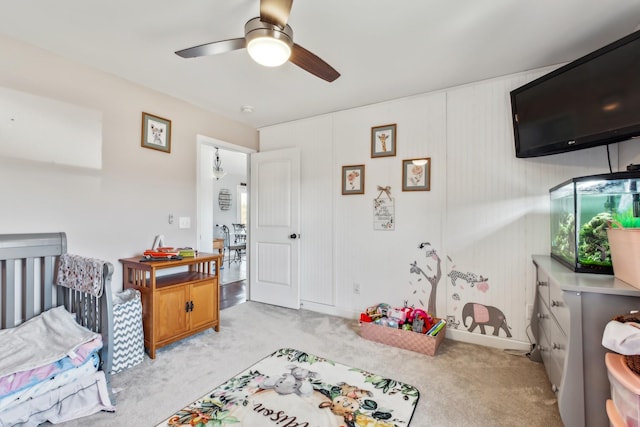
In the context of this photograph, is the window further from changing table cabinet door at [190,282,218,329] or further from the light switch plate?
changing table cabinet door at [190,282,218,329]

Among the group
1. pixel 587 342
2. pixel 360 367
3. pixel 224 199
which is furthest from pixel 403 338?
pixel 224 199

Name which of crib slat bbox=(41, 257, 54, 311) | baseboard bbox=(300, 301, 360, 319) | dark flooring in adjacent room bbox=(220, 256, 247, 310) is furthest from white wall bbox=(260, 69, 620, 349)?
crib slat bbox=(41, 257, 54, 311)

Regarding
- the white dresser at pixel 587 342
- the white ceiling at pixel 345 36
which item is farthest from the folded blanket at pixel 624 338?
the white ceiling at pixel 345 36

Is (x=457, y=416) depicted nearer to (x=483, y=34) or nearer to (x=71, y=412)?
(x=71, y=412)

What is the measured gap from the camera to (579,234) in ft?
5.40

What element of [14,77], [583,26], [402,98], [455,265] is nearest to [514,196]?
[455,265]

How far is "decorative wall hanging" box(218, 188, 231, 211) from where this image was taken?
8336mm

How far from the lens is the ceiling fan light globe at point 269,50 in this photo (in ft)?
4.97

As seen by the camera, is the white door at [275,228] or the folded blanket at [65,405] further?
the white door at [275,228]

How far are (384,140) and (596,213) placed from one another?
6.29 feet

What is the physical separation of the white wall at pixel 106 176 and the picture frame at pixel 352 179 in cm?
168

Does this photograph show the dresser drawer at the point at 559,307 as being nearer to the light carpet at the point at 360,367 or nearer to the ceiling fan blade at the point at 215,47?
the light carpet at the point at 360,367

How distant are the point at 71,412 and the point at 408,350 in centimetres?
236

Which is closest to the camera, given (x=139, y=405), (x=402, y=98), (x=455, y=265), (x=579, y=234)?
(x=579, y=234)
